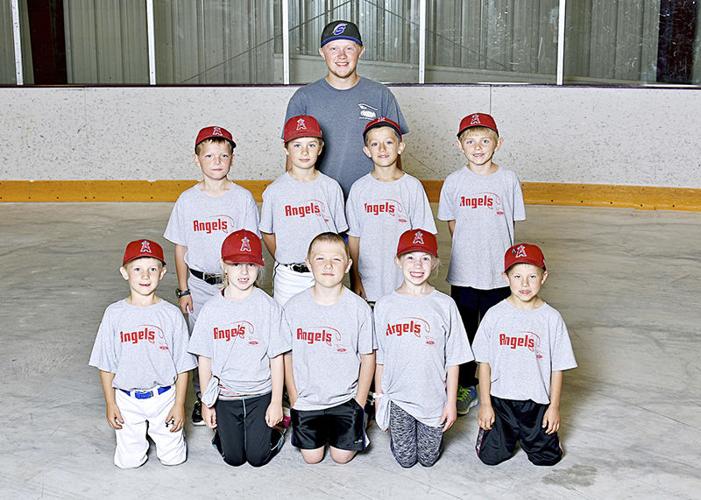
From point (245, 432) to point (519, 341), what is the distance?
3.47ft

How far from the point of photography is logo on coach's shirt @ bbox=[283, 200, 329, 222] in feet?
13.1

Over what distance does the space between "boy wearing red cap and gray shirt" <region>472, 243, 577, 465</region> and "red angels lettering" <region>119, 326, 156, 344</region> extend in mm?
1220

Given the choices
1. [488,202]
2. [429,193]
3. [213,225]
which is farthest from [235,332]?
[429,193]

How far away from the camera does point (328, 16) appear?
36.2 feet

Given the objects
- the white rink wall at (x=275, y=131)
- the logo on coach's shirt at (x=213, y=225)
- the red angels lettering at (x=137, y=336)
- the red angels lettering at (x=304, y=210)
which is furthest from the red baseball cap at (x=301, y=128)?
the white rink wall at (x=275, y=131)

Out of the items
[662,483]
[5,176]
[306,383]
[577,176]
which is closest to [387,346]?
[306,383]

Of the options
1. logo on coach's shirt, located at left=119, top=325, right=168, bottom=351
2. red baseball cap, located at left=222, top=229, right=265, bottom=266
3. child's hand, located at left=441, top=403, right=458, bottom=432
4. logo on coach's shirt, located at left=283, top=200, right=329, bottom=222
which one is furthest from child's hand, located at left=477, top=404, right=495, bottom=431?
logo on coach's shirt, located at left=119, top=325, right=168, bottom=351

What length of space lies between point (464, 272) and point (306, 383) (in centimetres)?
99

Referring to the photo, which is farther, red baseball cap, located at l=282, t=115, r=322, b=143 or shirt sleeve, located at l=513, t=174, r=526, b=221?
shirt sleeve, located at l=513, t=174, r=526, b=221

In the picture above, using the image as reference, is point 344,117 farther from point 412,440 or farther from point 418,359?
point 412,440

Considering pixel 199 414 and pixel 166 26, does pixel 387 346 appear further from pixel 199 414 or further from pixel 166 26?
pixel 166 26

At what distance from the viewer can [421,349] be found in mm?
3463

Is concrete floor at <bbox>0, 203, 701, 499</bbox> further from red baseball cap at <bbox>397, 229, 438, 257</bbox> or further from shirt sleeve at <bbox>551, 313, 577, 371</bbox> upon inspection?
red baseball cap at <bbox>397, 229, 438, 257</bbox>

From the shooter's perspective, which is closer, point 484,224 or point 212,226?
point 212,226
